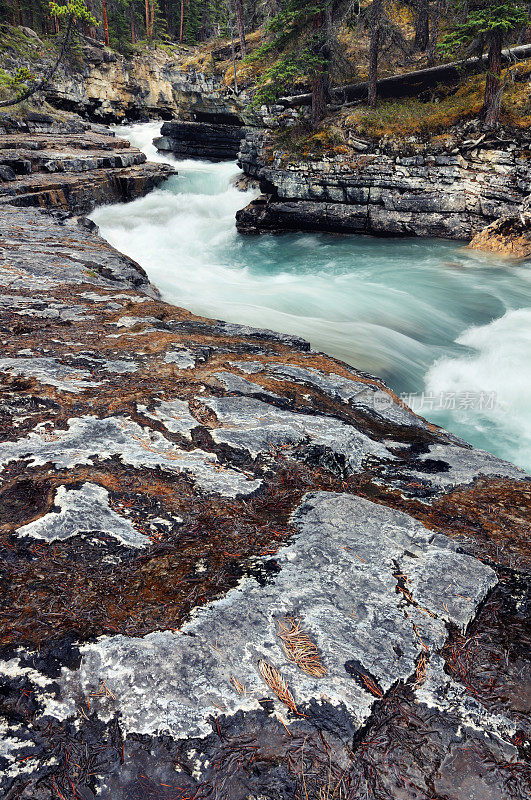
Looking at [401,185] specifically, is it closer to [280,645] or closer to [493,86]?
[493,86]

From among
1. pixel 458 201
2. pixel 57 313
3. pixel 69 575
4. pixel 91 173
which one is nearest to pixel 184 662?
pixel 69 575

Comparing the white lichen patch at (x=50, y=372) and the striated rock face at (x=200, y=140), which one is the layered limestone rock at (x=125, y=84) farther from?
the white lichen patch at (x=50, y=372)

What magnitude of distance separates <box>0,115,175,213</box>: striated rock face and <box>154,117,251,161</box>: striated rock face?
21.9ft

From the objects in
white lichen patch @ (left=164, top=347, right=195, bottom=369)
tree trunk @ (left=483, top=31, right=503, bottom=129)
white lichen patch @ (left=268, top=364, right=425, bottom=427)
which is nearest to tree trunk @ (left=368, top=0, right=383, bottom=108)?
tree trunk @ (left=483, top=31, right=503, bottom=129)

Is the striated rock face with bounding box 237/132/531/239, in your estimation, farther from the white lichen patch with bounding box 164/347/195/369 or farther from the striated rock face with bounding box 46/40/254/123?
the striated rock face with bounding box 46/40/254/123

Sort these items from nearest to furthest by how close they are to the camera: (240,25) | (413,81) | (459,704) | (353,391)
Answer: (459,704)
(353,391)
(413,81)
(240,25)

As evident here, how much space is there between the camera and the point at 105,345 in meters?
4.95

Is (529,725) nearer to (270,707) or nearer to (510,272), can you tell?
(270,707)

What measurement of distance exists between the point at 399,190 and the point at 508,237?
14.2ft

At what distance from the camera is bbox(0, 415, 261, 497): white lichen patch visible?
9.60ft

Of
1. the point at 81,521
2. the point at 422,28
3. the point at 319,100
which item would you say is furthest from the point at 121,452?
the point at 422,28

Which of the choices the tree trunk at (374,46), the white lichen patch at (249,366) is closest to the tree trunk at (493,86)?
the tree trunk at (374,46)

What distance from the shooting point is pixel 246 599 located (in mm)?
2014

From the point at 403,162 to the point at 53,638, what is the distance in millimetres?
18335
